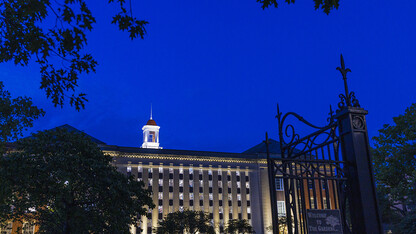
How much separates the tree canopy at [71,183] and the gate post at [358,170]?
52.5 feet

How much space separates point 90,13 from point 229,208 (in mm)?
72661

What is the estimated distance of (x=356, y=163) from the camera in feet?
23.3

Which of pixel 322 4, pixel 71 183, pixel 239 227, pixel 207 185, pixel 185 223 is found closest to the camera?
pixel 322 4

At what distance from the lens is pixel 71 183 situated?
70.4 ft

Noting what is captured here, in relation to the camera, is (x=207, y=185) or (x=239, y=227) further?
(x=207, y=185)

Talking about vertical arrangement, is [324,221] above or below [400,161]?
below

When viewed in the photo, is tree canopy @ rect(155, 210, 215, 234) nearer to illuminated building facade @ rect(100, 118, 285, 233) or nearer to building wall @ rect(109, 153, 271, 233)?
illuminated building facade @ rect(100, 118, 285, 233)

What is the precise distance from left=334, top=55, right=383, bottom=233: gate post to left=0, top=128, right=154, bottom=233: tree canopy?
16.0 m

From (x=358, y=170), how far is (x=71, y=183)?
1795cm

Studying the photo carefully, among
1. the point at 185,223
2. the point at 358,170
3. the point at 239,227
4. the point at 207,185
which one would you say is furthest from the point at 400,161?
the point at 207,185

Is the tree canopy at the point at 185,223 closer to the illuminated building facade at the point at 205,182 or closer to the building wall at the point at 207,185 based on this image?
the illuminated building facade at the point at 205,182

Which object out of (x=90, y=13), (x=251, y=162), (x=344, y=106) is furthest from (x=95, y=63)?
(x=251, y=162)

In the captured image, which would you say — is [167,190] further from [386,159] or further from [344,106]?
[344,106]

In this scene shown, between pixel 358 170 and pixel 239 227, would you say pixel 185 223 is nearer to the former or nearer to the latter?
pixel 239 227
